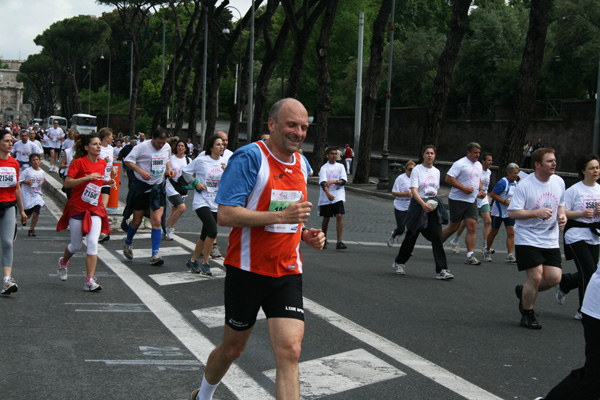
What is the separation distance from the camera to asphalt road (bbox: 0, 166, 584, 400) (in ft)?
18.1

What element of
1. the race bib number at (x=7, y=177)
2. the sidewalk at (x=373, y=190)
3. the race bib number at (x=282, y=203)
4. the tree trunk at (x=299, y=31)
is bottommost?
the sidewalk at (x=373, y=190)

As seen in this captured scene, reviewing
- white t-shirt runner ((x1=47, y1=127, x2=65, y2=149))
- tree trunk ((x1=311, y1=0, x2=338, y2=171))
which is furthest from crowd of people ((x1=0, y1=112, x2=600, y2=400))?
white t-shirt runner ((x1=47, y1=127, x2=65, y2=149))

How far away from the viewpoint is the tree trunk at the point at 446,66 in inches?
1000

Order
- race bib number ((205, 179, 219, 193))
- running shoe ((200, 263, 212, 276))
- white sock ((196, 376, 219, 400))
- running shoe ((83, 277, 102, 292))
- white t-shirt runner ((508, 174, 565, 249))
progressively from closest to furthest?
white sock ((196, 376, 219, 400))
white t-shirt runner ((508, 174, 565, 249))
running shoe ((83, 277, 102, 292))
running shoe ((200, 263, 212, 276))
race bib number ((205, 179, 219, 193))

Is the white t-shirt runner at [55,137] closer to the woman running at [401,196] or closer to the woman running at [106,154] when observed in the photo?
the woman running at [106,154]

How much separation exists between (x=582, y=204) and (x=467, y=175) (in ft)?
15.4

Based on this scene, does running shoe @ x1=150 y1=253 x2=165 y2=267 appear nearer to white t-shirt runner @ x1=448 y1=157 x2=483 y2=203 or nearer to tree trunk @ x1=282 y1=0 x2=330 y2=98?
white t-shirt runner @ x1=448 y1=157 x2=483 y2=203

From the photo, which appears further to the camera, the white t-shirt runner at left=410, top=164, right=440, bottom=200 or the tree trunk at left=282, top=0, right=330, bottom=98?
the tree trunk at left=282, top=0, right=330, bottom=98

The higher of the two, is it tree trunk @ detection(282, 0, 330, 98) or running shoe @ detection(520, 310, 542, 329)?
tree trunk @ detection(282, 0, 330, 98)

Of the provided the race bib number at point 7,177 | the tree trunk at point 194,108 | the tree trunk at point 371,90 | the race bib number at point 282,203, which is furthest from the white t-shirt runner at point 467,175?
the tree trunk at point 194,108

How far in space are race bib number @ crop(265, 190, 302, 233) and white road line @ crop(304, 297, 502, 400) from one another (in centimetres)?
181

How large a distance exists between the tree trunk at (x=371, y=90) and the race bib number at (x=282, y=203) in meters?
26.6

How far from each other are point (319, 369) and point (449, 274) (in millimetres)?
5052

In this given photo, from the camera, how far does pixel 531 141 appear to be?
4072 cm
